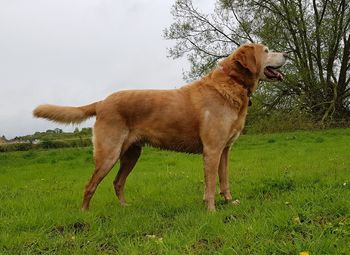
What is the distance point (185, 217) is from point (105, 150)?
5.61 feet

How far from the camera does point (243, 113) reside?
675 cm

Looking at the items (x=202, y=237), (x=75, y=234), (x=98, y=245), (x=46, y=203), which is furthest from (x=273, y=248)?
(x=46, y=203)

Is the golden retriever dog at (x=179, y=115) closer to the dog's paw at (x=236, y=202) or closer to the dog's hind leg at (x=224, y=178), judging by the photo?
the dog's hind leg at (x=224, y=178)

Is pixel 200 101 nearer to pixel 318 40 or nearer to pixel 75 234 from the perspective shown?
pixel 75 234

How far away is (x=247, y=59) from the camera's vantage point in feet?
22.3

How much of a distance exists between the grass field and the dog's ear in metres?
1.94

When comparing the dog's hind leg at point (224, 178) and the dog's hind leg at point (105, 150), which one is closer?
the dog's hind leg at point (105, 150)

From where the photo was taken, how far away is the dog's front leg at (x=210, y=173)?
6.26 m

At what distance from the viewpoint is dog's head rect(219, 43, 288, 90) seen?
6781 mm

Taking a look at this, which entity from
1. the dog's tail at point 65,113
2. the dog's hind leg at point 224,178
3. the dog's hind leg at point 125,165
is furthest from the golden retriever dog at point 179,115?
the dog's hind leg at point 125,165

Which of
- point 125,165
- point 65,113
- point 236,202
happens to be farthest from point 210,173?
point 65,113

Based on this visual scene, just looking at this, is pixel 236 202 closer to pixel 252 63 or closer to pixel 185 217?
pixel 185 217

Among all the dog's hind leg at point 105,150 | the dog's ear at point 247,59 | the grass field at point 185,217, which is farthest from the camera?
the dog's ear at point 247,59

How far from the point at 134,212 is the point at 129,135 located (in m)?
1.15
